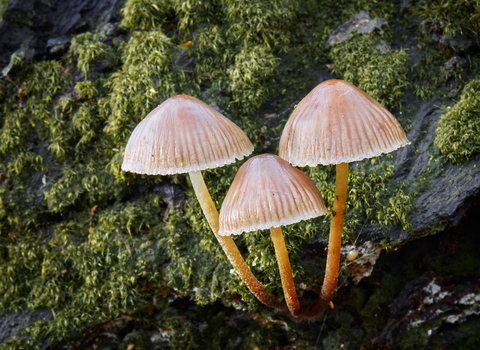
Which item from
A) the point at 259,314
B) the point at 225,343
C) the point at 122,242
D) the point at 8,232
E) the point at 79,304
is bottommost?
the point at 225,343

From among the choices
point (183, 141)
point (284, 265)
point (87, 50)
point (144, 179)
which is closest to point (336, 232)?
point (284, 265)

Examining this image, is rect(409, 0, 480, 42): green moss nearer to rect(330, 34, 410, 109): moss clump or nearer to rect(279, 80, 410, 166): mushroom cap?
rect(330, 34, 410, 109): moss clump

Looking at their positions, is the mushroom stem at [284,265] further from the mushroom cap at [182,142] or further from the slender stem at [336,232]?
the mushroom cap at [182,142]

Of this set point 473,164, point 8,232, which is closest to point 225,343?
point 8,232

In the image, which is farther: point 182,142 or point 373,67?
point 373,67

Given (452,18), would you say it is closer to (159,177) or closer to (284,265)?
(284,265)

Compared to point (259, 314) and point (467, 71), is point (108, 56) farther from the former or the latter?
point (467, 71)

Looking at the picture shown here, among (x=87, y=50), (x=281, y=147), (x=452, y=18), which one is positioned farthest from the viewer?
(x=87, y=50)

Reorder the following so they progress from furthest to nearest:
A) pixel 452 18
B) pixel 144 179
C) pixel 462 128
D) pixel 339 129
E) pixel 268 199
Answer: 1. pixel 144 179
2. pixel 452 18
3. pixel 462 128
4. pixel 268 199
5. pixel 339 129
